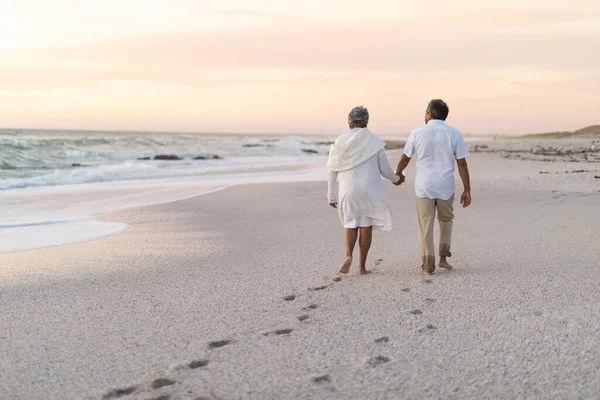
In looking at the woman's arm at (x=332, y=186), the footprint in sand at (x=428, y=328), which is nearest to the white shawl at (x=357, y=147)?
the woman's arm at (x=332, y=186)

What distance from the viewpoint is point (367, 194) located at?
5812 mm

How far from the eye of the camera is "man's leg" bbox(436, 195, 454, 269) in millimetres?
5836

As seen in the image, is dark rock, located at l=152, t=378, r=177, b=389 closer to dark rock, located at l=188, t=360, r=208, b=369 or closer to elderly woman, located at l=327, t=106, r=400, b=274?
dark rock, located at l=188, t=360, r=208, b=369

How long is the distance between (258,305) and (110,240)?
147 inches

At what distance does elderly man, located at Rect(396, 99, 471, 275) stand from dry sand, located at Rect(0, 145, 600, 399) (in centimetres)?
43

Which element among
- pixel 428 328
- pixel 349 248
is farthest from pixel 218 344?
pixel 349 248

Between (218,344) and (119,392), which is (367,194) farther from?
(119,392)

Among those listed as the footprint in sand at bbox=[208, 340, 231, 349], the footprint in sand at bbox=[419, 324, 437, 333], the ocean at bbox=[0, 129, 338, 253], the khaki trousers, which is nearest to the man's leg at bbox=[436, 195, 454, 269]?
the khaki trousers

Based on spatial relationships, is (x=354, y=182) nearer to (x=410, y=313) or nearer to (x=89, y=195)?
(x=410, y=313)

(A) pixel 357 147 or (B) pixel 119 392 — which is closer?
(B) pixel 119 392

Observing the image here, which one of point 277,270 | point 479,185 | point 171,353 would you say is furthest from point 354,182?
point 479,185

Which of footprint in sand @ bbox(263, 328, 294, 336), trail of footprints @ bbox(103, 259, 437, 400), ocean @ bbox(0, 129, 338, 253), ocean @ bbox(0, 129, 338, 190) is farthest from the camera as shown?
ocean @ bbox(0, 129, 338, 190)

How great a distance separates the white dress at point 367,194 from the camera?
19.0 ft

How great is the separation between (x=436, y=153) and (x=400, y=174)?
441 millimetres
